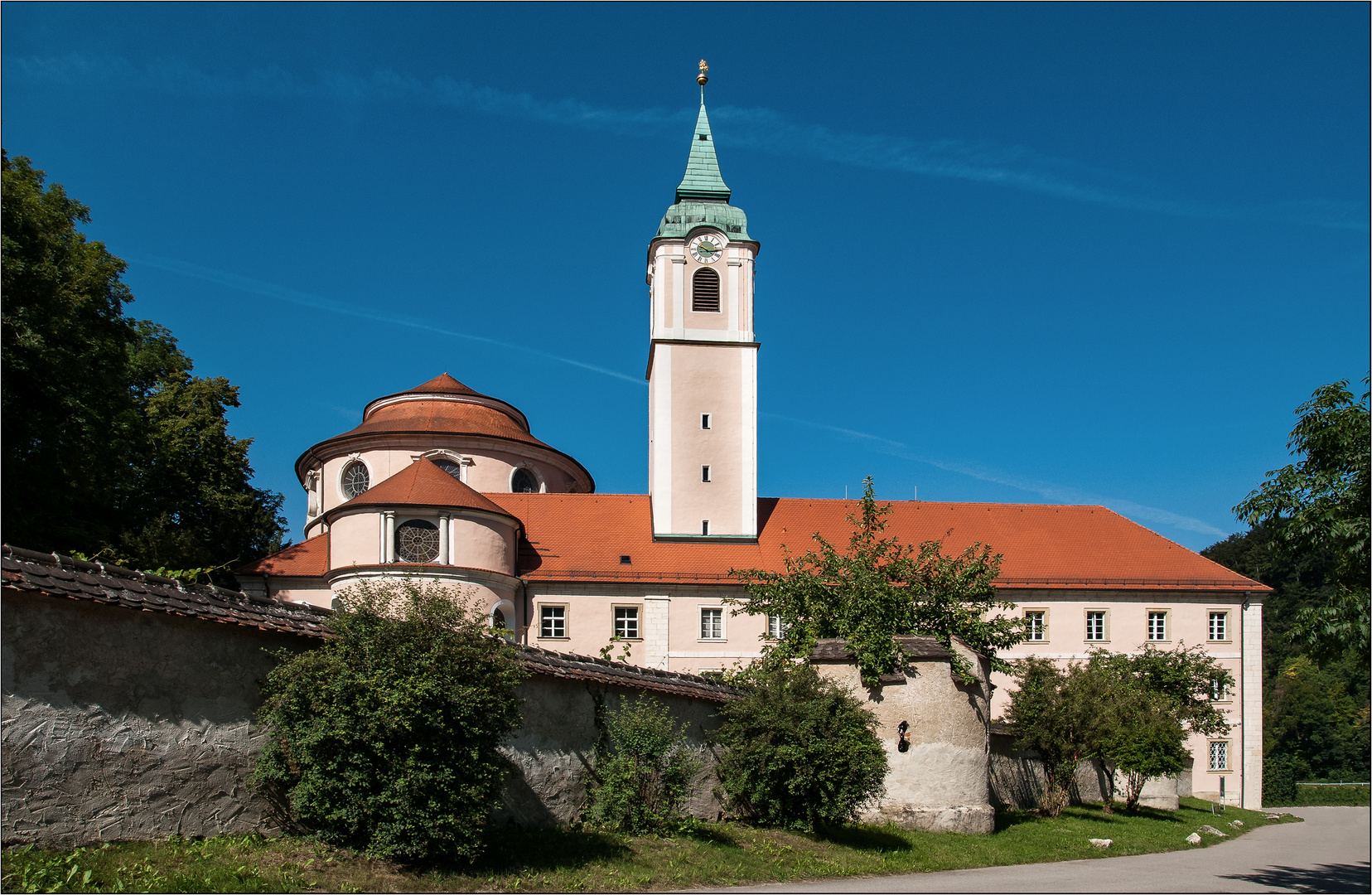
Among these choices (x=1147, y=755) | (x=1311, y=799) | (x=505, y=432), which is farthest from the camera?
(x=1311, y=799)

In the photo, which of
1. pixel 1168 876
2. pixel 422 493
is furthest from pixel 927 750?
pixel 422 493

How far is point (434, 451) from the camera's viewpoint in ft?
134

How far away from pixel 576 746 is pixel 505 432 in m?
26.5

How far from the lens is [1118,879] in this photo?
17375 mm

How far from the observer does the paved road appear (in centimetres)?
1572

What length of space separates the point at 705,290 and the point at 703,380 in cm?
355

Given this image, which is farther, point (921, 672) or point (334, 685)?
point (921, 672)

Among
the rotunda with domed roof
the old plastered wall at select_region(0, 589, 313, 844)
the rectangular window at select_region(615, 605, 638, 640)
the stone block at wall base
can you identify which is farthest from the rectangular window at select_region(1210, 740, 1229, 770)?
the old plastered wall at select_region(0, 589, 313, 844)

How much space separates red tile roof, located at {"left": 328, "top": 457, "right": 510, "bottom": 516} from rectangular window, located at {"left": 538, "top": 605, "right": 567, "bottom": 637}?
155 inches

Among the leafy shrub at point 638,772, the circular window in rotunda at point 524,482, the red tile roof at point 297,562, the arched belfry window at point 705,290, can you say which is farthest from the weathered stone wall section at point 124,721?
the arched belfry window at point 705,290

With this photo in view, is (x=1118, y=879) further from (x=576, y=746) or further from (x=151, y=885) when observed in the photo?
(x=151, y=885)

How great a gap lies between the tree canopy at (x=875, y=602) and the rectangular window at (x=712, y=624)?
393 inches

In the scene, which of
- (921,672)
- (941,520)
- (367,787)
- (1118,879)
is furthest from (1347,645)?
(941,520)

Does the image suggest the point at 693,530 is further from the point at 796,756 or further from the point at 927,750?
the point at 796,756
